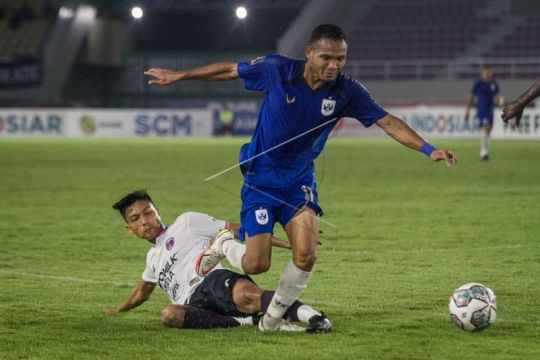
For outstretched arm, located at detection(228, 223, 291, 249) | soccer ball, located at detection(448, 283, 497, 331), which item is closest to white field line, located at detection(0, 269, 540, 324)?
soccer ball, located at detection(448, 283, 497, 331)

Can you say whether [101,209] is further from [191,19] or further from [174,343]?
[191,19]

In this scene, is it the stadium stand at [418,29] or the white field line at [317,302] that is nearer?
the white field line at [317,302]

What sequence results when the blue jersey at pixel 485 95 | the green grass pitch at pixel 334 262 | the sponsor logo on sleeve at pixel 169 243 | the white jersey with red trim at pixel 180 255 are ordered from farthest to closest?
the blue jersey at pixel 485 95 → the sponsor logo on sleeve at pixel 169 243 → the white jersey with red trim at pixel 180 255 → the green grass pitch at pixel 334 262

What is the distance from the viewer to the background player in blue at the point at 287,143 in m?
7.17

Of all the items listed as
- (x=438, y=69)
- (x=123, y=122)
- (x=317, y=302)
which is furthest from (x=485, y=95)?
(x=317, y=302)

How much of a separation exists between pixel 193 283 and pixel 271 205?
2.52 feet

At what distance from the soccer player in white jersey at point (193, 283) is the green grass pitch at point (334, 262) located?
0.47 ft

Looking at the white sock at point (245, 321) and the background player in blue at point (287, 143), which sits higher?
the background player in blue at point (287, 143)

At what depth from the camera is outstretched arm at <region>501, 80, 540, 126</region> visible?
7.89 meters

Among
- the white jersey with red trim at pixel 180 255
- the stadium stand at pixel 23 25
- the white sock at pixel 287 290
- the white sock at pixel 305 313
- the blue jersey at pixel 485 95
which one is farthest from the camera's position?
the stadium stand at pixel 23 25

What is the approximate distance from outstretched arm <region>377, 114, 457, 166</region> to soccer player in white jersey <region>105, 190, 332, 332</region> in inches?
40.3

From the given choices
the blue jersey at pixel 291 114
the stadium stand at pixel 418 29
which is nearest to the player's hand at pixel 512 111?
the blue jersey at pixel 291 114

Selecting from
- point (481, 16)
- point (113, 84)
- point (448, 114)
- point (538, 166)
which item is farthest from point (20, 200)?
point (113, 84)

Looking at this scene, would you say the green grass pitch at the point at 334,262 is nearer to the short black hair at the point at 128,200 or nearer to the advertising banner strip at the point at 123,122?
the short black hair at the point at 128,200
